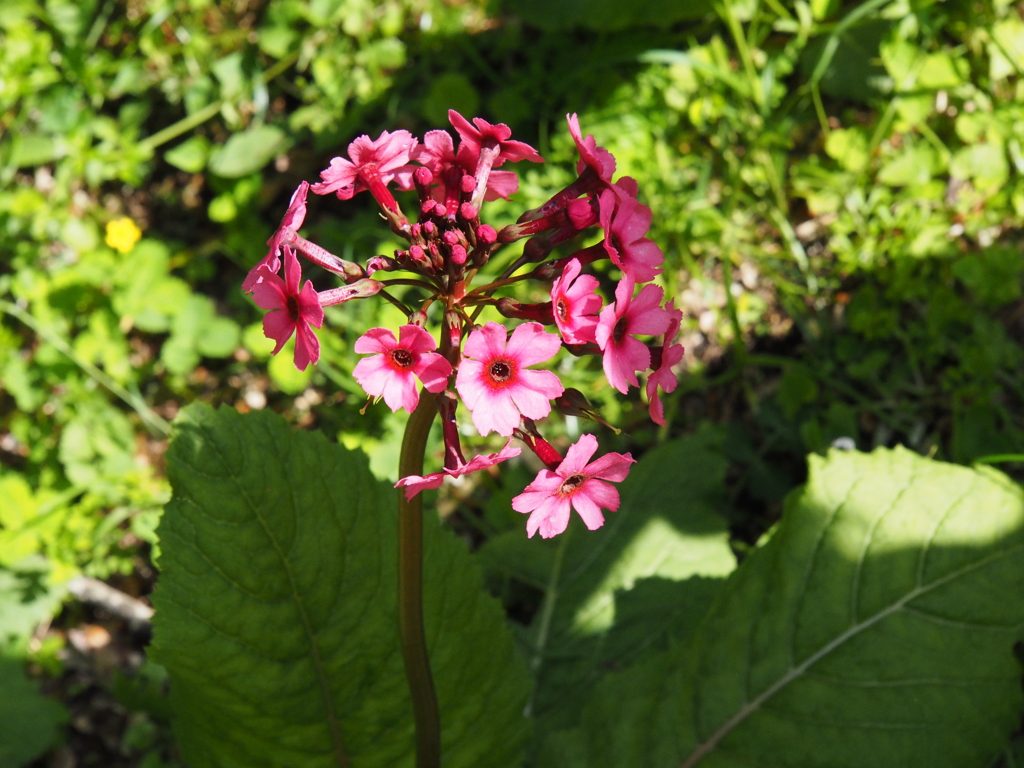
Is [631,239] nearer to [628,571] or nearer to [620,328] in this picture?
[620,328]

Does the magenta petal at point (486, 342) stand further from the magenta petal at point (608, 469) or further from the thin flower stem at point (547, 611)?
the thin flower stem at point (547, 611)

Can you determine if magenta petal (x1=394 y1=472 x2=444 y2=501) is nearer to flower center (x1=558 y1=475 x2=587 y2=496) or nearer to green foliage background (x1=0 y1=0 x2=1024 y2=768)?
flower center (x1=558 y1=475 x2=587 y2=496)

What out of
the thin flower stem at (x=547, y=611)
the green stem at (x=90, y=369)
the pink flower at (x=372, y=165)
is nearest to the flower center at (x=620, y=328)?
the pink flower at (x=372, y=165)

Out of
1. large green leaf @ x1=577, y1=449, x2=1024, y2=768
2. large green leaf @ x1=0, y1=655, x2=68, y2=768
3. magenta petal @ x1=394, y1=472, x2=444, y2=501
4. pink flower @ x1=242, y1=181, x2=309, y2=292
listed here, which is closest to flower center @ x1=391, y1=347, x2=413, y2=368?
magenta petal @ x1=394, y1=472, x2=444, y2=501

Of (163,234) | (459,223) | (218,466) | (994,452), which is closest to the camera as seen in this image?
(459,223)

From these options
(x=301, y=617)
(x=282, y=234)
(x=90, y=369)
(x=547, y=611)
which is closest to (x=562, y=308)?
(x=282, y=234)

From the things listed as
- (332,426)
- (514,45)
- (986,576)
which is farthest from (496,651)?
(514,45)

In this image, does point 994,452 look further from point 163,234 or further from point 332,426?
point 163,234
